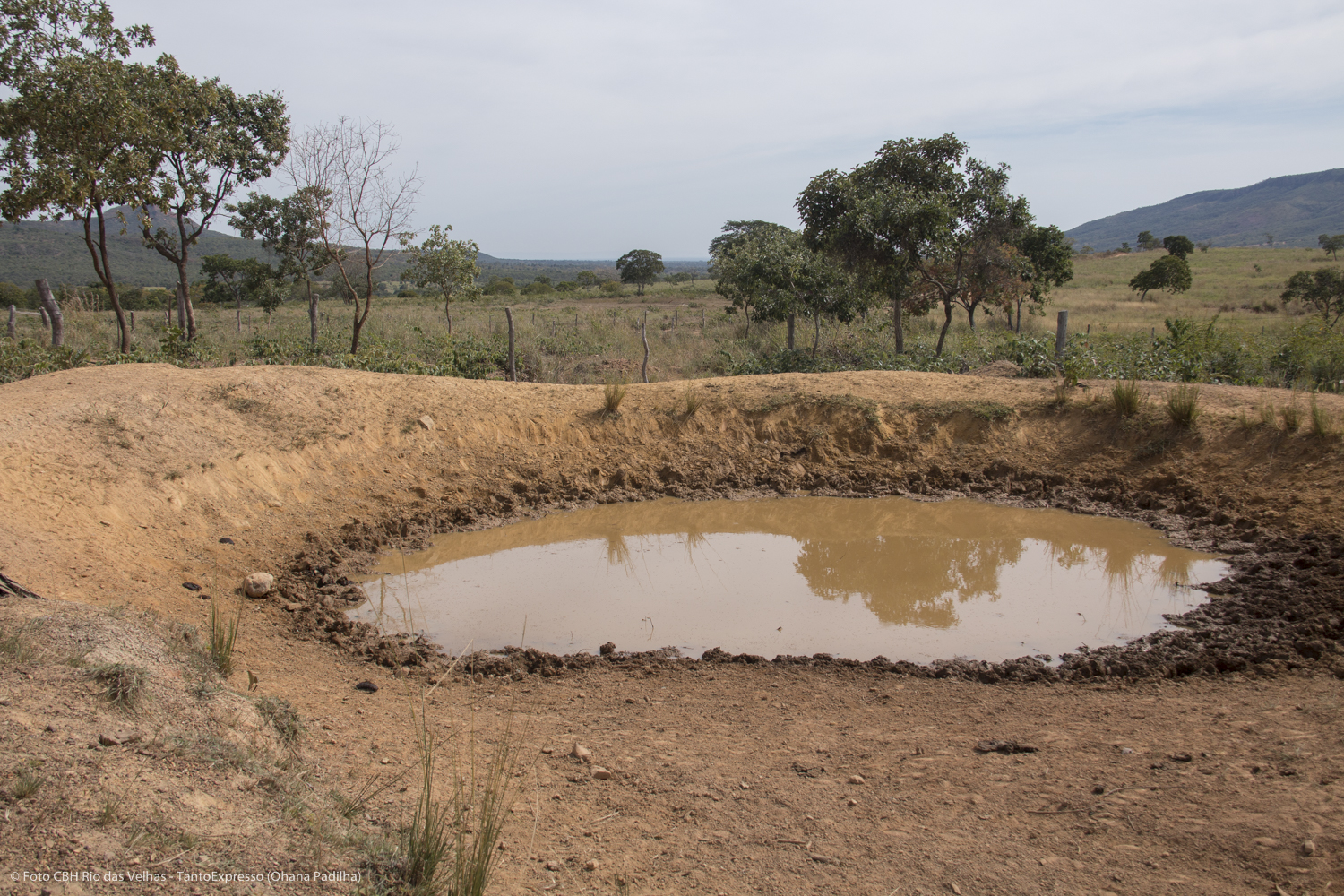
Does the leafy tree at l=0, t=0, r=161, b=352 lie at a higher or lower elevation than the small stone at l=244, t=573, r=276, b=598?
higher

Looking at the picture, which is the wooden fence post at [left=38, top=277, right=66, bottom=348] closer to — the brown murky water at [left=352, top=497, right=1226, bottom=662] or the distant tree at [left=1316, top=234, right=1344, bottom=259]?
the brown murky water at [left=352, top=497, right=1226, bottom=662]

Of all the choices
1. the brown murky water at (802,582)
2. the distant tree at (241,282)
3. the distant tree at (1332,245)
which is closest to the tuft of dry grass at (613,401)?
the brown murky water at (802,582)

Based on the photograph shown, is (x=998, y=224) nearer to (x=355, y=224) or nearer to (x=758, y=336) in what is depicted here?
(x=758, y=336)

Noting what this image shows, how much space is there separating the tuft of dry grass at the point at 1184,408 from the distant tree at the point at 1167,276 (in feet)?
81.7

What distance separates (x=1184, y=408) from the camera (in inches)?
364

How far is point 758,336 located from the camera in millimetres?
21031

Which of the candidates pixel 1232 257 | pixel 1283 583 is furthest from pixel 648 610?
pixel 1232 257

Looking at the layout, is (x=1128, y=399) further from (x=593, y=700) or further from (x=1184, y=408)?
(x=593, y=700)

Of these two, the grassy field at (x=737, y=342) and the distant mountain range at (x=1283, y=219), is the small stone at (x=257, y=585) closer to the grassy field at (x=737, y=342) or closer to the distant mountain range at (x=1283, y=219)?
the grassy field at (x=737, y=342)

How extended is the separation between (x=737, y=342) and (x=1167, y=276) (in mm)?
20730

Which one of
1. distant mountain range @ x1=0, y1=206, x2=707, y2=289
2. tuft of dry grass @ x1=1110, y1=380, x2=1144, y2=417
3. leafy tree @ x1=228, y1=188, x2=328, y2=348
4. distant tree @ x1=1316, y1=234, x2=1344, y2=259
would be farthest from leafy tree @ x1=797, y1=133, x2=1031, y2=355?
distant tree @ x1=1316, y1=234, x2=1344, y2=259

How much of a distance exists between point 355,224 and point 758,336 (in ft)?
36.5

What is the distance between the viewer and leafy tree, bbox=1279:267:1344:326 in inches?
842

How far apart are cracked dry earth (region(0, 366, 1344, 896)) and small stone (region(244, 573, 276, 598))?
0.10 m
